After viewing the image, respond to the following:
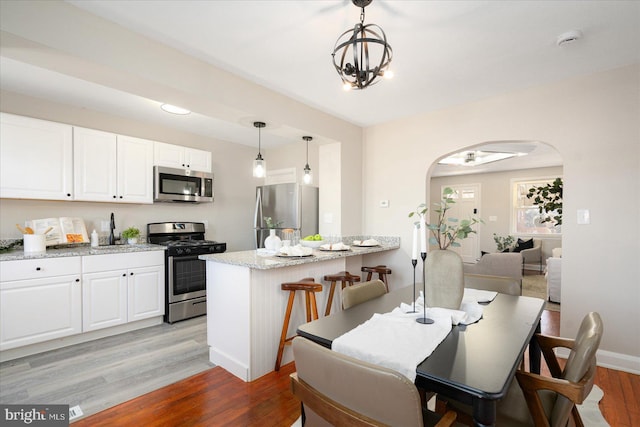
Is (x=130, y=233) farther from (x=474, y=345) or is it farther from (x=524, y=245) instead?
(x=524, y=245)

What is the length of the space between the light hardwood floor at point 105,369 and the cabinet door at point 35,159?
1507 millimetres

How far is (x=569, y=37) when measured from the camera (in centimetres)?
208

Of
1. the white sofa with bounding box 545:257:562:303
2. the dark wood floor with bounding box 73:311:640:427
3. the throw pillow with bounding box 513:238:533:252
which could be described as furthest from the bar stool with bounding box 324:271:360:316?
the throw pillow with bounding box 513:238:533:252

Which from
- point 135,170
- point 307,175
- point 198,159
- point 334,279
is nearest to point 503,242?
point 307,175

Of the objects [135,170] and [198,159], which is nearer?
[135,170]

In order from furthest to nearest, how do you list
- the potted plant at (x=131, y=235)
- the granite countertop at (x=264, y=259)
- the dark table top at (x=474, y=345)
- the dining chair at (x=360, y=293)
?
the potted plant at (x=131, y=235) → the granite countertop at (x=264, y=259) → the dining chair at (x=360, y=293) → the dark table top at (x=474, y=345)

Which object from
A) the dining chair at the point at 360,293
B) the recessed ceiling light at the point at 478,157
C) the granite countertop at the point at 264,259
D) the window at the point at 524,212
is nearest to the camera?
the dining chair at the point at 360,293

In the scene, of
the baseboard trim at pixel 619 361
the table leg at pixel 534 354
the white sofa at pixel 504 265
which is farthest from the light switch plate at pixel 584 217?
the table leg at pixel 534 354

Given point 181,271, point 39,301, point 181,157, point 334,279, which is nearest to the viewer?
point 39,301

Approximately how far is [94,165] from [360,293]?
3.17 metres

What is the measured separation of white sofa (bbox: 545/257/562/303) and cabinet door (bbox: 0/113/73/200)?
589cm

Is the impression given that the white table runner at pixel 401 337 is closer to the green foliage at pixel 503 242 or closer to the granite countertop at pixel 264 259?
the granite countertop at pixel 264 259

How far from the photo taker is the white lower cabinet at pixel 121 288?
301 centimetres

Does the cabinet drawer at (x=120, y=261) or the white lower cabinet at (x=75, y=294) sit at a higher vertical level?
the cabinet drawer at (x=120, y=261)
